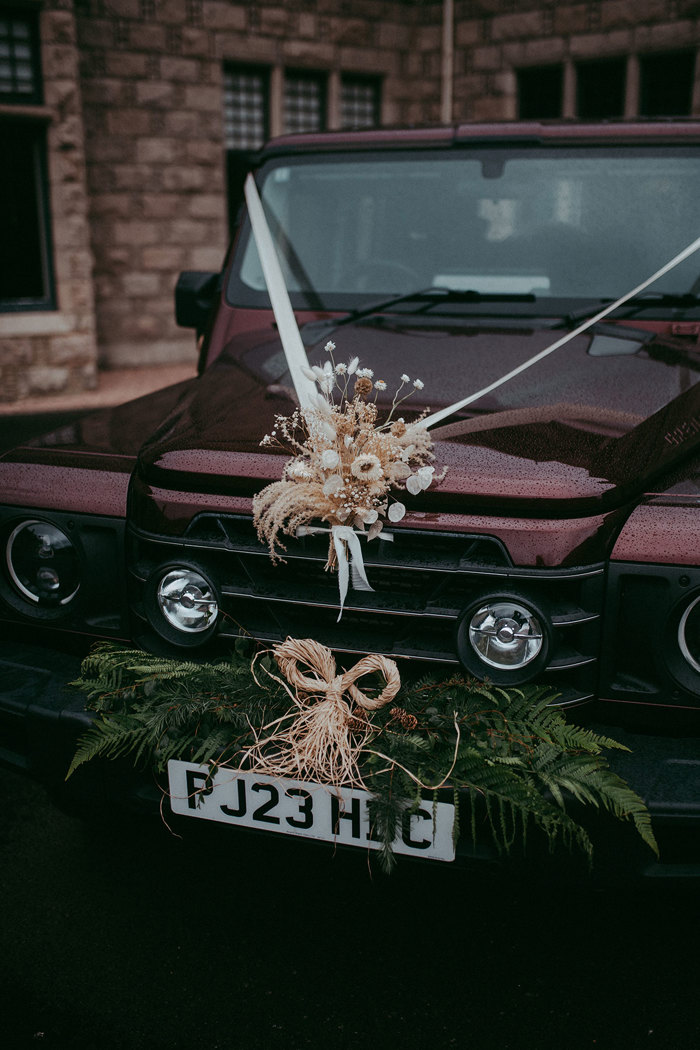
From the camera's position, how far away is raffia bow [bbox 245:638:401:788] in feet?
6.29

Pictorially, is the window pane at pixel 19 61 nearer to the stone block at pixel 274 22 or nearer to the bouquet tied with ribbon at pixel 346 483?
the stone block at pixel 274 22

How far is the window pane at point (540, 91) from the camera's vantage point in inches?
527

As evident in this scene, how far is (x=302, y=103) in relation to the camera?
13.8 meters

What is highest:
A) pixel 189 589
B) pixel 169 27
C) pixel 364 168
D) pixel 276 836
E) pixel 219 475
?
pixel 169 27

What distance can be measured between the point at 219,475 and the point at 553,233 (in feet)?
5.65

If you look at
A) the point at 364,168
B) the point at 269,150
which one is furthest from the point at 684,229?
the point at 269,150

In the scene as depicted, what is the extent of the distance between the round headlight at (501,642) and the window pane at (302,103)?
13012 millimetres

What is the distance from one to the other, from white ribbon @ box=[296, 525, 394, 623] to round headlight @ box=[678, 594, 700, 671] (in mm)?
625

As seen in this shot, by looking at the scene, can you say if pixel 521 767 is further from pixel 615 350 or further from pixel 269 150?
pixel 269 150

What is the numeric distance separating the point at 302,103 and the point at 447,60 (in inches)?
85.5

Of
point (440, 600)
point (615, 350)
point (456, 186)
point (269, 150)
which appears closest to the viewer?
point (440, 600)

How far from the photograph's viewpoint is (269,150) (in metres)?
3.56

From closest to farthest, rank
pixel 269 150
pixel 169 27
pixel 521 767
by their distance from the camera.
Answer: pixel 521 767 → pixel 269 150 → pixel 169 27

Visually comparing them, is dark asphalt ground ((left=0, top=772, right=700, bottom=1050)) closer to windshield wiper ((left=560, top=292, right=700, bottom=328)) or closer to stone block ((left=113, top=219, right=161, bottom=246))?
windshield wiper ((left=560, top=292, right=700, bottom=328))
